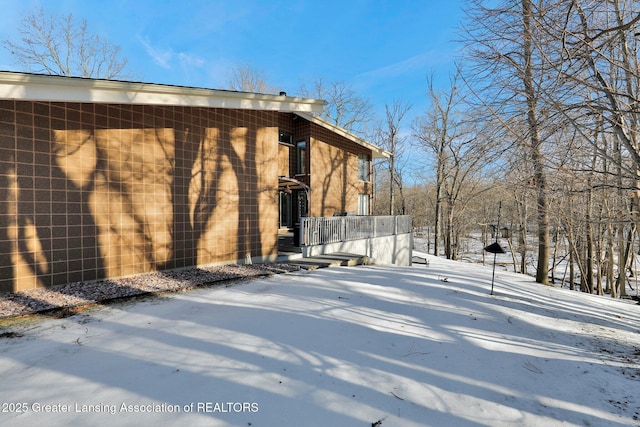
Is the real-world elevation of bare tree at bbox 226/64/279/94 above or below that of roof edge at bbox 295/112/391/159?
above

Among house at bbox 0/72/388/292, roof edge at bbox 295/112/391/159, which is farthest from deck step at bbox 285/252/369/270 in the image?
roof edge at bbox 295/112/391/159

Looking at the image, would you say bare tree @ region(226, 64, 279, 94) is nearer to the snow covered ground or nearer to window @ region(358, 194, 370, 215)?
window @ region(358, 194, 370, 215)

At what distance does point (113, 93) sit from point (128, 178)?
74.9 inches

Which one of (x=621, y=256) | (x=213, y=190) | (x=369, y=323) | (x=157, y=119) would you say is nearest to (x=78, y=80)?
(x=157, y=119)

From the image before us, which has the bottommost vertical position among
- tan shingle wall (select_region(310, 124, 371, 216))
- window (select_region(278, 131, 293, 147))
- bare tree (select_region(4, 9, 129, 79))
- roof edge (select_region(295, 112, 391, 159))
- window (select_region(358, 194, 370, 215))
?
window (select_region(358, 194, 370, 215))

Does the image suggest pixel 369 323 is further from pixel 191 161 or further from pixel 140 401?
pixel 191 161

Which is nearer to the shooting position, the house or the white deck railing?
the house

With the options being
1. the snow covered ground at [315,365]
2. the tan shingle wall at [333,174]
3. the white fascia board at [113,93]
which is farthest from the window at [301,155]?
the snow covered ground at [315,365]

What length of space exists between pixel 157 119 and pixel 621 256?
22540mm

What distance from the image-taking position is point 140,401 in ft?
7.62

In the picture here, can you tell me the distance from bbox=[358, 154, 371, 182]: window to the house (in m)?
7.82

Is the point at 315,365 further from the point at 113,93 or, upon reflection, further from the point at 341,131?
the point at 341,131

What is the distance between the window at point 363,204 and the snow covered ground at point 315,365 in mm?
10876

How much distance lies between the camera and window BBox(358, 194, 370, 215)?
51.7ft
